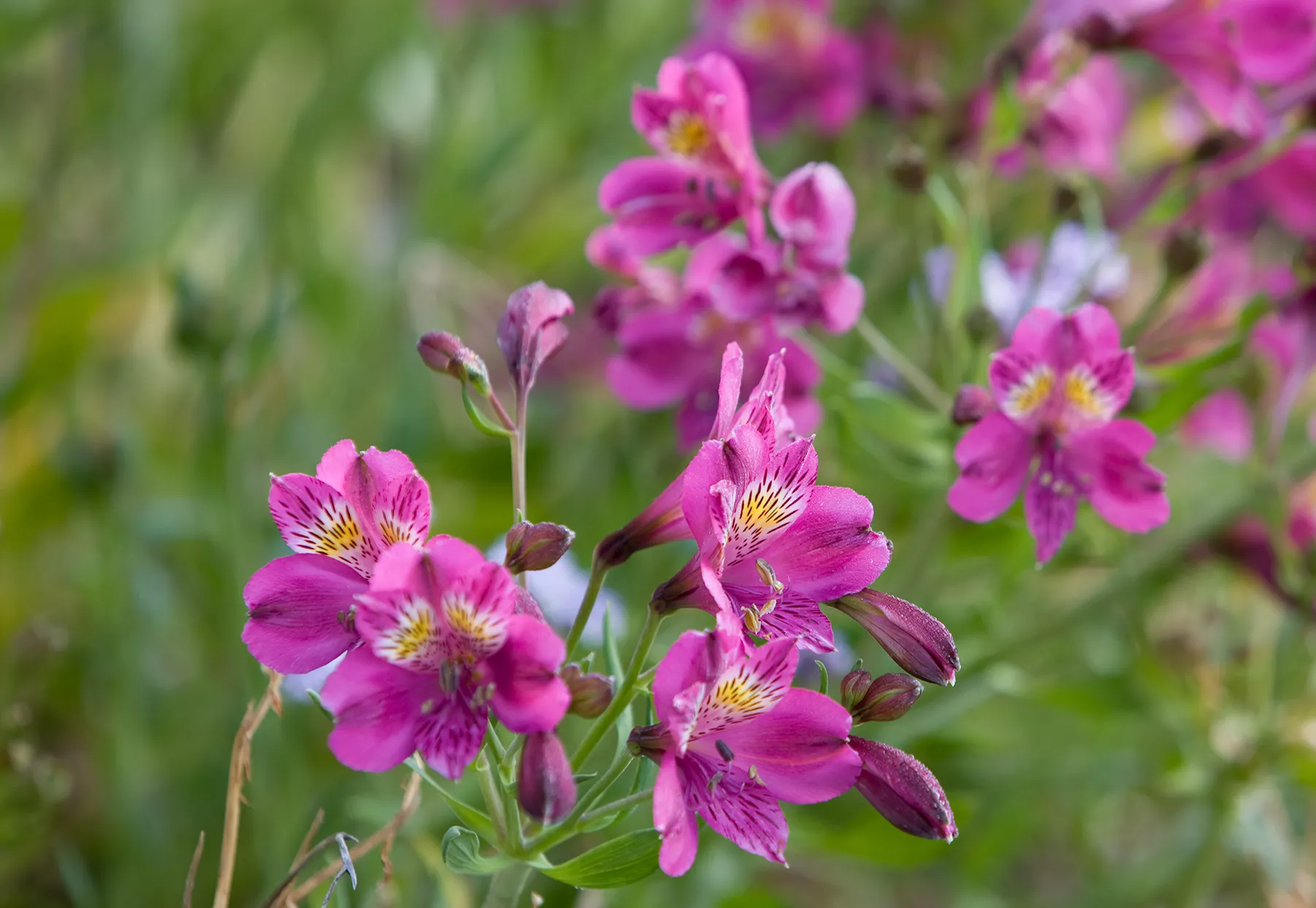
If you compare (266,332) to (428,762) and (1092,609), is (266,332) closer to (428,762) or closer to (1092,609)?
(428,762)

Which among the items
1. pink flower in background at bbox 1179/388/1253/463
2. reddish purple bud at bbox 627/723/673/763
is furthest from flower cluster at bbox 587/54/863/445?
pink flower in background at bbox 1179/388/1253/463

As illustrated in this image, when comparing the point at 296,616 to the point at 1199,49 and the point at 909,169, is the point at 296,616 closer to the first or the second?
the point at 909,169

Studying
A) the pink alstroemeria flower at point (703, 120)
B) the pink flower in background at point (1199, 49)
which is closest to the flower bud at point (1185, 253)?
the pink flower in background at point (1199, 49)

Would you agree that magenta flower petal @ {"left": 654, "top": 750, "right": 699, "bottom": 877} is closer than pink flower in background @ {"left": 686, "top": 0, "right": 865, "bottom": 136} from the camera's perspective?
Yes

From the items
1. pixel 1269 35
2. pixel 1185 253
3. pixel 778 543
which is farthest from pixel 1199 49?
pixel 778 543

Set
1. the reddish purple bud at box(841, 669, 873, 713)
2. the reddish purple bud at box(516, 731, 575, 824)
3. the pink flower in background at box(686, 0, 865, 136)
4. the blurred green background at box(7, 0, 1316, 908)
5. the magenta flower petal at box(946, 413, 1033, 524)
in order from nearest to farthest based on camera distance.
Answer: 1. the reddish purple bud at box(516, 731, 575, 824)
2. the reddish purple bud at box(841, 669, 873, 713)
3. the magenta flower petal at box(946, 413, 1033, 524)
4. the blurred green background at box(7, 0, 1316, 908)
5. the pink flower in background at box(686, 0, 865, 136)

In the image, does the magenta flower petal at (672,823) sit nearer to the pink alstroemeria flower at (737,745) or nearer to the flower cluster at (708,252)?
the pink alstroemeria flower at (737,745)

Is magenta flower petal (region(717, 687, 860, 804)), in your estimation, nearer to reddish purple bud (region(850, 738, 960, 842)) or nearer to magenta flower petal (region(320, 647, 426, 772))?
reddish purple bud (region(850, 738, 960, 842))
